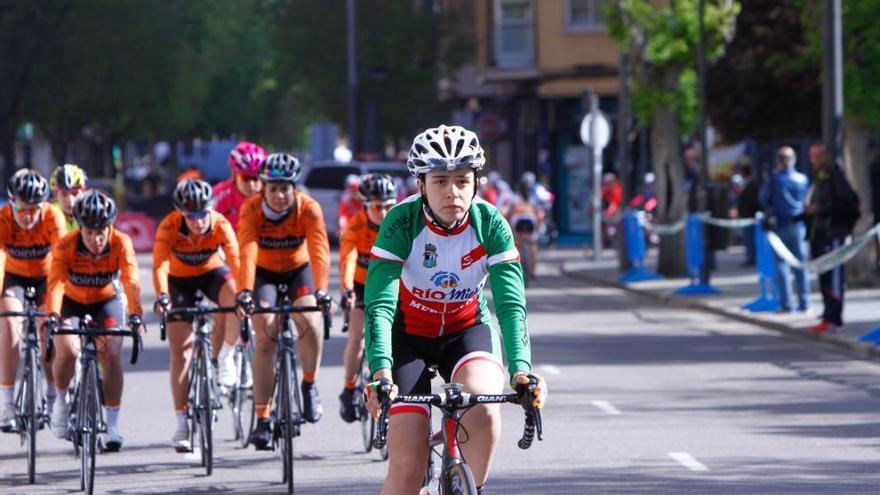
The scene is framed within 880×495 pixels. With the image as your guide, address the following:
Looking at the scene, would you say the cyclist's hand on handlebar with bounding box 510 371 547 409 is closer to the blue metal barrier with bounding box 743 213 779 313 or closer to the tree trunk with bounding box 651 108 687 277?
the blue metal barrier with bounding box 743 213 779 313

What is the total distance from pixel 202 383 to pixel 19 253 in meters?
1.83

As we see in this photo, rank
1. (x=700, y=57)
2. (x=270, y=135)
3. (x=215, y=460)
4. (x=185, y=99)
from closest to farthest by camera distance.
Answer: (x=215, y=460) → (x=700, y=57) → (x=185, y=99) → (x=270, y=135)

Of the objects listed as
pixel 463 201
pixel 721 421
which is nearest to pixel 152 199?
pixel 721 421

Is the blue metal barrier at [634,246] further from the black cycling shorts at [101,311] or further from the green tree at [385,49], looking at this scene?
the green tree at [385,49]

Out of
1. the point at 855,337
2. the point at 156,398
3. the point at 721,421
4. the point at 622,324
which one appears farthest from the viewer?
the point at 622,324

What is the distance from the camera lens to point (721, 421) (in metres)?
14.1

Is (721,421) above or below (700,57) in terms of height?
below

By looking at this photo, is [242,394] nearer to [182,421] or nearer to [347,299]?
[182,421]

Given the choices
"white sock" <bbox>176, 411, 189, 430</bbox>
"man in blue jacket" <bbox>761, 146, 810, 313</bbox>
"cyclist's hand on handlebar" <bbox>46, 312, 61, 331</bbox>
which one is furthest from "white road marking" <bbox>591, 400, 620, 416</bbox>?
"man in blue jacket" <bbox>761, 146, 810, 313</bbox>

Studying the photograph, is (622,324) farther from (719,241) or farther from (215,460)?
(215,460)

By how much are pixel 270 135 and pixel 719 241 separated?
65.2 meters

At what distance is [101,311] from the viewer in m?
12.1

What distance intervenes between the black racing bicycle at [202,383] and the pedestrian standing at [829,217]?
961 cm

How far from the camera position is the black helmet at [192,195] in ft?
40.2
